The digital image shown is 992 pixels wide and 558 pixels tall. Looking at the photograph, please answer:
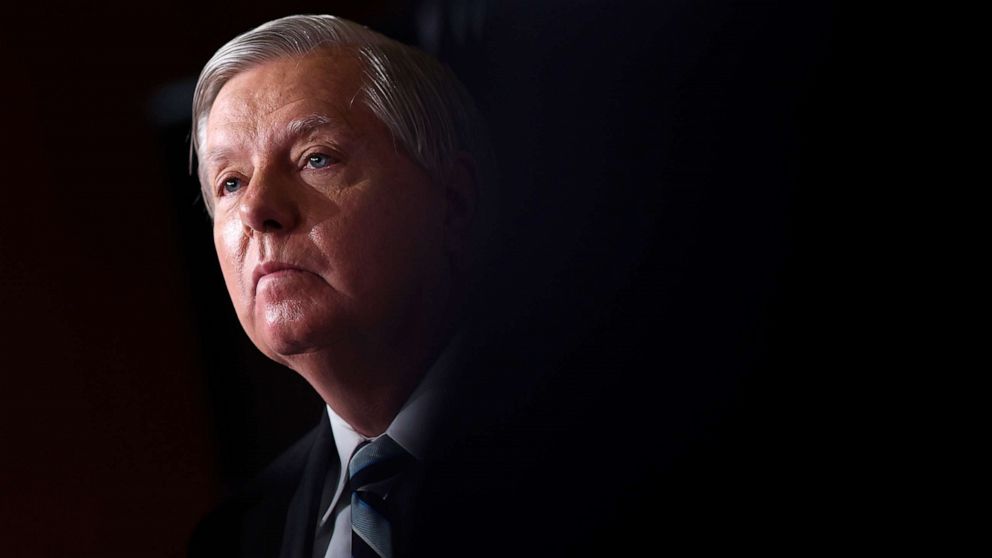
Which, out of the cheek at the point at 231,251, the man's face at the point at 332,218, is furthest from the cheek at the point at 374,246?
the cheek at the point at 231,251

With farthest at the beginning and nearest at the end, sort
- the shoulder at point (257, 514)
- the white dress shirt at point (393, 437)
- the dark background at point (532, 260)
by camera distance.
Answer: the shoulder at point (257, 514) < the white dress shirt at point (393, 437) < the dark background at point (532, 260)

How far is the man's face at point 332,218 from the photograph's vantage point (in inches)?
39.7

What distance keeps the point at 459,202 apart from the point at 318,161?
0.15 m

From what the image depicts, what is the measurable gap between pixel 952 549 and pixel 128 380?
0.90m

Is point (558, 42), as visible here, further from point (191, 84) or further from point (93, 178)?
point (93, 178)

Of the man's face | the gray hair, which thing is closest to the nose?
the man's face

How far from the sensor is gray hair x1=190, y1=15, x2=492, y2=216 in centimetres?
101

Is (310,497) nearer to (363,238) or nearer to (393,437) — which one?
(393,437)

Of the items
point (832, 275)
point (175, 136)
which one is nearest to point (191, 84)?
point (175, 136)

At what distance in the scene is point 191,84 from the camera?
47.1 inches

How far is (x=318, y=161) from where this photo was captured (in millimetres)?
1023

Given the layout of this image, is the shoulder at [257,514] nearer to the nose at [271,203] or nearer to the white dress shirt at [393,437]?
the white dress shirt at [393,437]

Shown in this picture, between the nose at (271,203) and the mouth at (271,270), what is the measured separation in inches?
1.3

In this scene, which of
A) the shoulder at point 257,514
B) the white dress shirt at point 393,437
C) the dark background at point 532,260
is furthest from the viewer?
the shoulder at point 257,514
